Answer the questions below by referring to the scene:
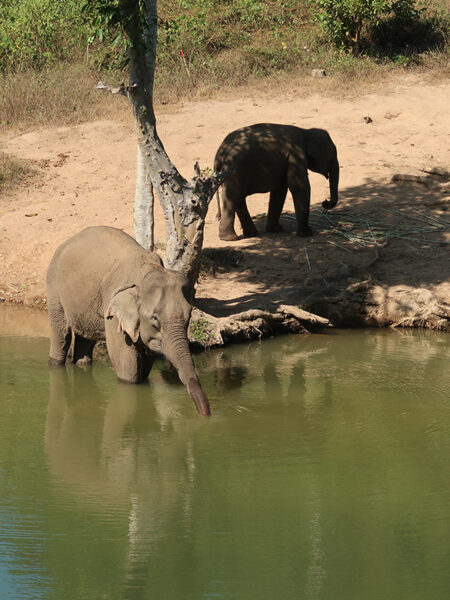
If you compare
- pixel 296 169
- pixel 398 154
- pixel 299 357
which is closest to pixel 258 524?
pixel 299 357

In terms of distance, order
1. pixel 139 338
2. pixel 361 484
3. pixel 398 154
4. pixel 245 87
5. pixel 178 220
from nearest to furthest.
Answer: pixel 361 484 < pixel 139 338 < pixel 178 220 < pixel 398 154 < pixel 245 87

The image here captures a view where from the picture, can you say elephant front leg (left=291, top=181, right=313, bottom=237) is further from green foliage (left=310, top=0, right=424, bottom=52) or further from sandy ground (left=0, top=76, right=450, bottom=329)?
green foliage (left=310, top=0, right=424, bottom=52)

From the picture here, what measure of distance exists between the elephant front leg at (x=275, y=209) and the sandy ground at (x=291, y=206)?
17 cm

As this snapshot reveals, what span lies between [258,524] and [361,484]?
1037 mm

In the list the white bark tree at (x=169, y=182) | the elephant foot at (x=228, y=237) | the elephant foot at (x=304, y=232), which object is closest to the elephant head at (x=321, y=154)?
the elephant foot at (x=304, y=232)

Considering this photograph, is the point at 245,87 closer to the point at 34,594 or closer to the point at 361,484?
the point at 361,484

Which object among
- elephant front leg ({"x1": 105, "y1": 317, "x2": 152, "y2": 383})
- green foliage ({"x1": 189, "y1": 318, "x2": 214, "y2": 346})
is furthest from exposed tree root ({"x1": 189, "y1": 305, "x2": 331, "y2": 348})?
elephant front leg ({"x1": 105, "y1": 317, "x2": 152, "y2": 383})

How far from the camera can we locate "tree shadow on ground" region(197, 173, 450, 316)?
11539mm

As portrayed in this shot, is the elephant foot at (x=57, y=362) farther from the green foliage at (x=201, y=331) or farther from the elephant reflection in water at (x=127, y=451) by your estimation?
the green foliage at (x=201, y=331)

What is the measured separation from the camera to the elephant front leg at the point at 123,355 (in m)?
8.58

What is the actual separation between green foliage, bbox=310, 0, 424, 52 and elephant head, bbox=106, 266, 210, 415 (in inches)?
481

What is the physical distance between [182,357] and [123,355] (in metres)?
0.92

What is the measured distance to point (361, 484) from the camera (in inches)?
278

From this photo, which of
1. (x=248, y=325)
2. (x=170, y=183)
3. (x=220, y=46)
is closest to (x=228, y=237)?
(x=248, y=325)
